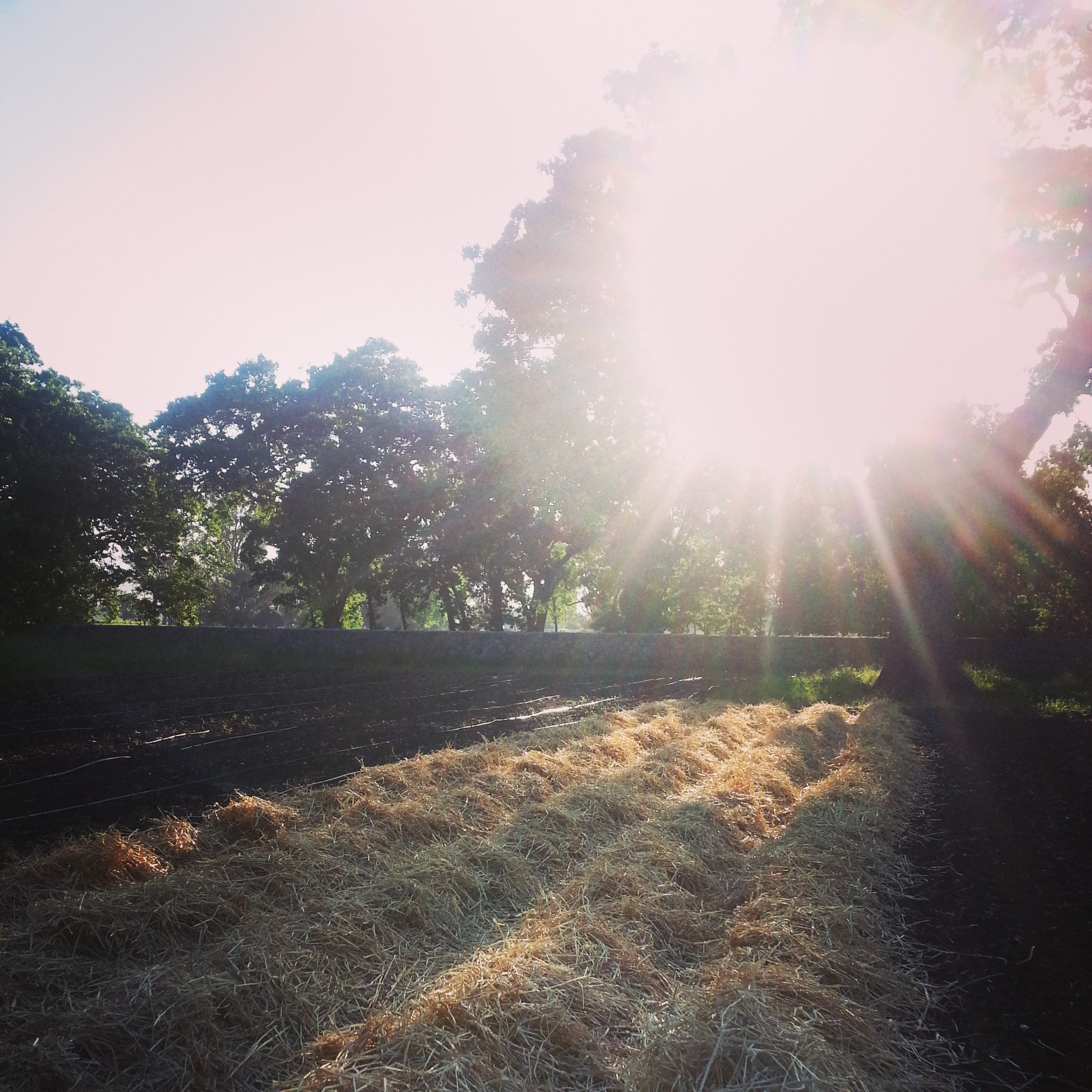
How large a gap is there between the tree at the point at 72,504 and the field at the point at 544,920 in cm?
1306

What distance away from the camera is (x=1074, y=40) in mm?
10352

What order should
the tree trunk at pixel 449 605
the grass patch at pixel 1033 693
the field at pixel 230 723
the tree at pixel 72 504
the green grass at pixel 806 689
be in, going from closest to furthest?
the field at pixel 230 723
the grass patch at pixel 1033 693
the green grass at pixel 806 689
the tree at pixel 72 504
the tree trunk at pixel 449 605

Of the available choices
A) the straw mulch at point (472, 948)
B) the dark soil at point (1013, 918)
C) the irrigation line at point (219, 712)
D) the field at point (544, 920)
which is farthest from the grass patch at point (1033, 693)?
the irrigation line at point (219, 712)

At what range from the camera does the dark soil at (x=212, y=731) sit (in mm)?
4957

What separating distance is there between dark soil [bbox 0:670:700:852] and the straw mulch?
127cm

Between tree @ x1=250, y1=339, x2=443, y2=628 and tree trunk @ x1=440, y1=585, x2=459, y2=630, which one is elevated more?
tree @ x1=250, y1=339, x2=443, y2=628

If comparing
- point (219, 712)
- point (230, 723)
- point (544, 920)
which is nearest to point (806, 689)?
point (230, 723)

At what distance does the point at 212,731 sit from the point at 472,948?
6027 millimetres

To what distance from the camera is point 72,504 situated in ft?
56.5

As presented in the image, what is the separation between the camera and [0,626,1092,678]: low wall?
1464 cm

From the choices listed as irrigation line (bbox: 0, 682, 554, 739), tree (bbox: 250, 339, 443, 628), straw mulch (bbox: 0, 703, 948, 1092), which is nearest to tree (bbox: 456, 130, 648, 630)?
tree (bbox: 250, 339, 443, 628)

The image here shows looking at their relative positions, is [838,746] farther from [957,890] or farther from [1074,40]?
[1074,40]

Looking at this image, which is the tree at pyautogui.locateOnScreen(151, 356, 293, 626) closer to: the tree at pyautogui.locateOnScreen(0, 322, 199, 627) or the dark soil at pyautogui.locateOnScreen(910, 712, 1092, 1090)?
the tree at pyautogui.locateOnScreen(0, 322, 199, 627)

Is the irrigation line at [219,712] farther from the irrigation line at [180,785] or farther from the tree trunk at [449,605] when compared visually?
the tree trunk at [449,605]
